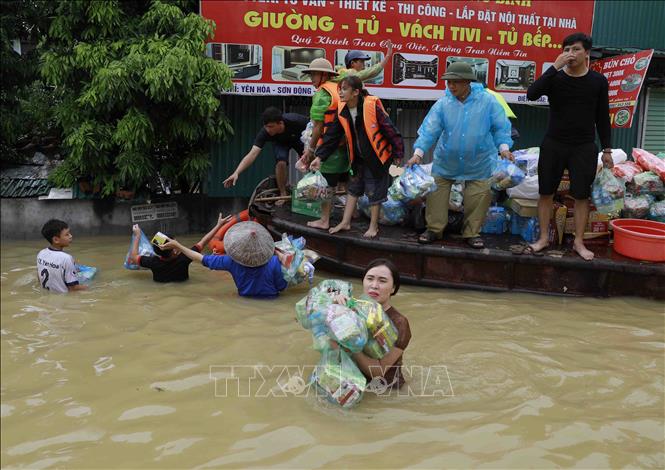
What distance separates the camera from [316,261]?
618 cm

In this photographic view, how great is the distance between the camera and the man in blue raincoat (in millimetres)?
5617

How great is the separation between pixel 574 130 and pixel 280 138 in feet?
11.3

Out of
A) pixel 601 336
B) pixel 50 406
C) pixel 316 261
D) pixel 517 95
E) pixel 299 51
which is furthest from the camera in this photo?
pixel 517 95

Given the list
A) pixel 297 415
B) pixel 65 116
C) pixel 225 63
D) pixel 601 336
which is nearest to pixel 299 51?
pixel 225 63

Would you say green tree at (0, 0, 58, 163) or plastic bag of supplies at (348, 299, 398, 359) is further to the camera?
green tree at (0, 0, 58, 163)

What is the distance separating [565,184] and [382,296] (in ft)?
11.6

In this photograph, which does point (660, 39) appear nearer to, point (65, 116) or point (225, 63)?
point (225, 63)

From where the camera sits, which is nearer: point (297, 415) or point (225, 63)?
point (297, 415)

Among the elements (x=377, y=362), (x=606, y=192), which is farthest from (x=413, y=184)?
(x=377, y=362)

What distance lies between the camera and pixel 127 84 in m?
7.00

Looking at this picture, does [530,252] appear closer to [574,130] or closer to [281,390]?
[574,130]

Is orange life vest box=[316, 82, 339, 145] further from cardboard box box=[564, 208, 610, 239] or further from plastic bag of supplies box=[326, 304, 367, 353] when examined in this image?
plastic bag of supplies box=[326, 304, 367, 353]

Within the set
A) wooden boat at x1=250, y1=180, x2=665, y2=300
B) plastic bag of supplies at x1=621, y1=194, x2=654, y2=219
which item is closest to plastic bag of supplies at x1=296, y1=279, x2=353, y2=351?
wooden boat at x1=250, y1=180, x2=665, y2=300

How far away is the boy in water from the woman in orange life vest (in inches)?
97.1
